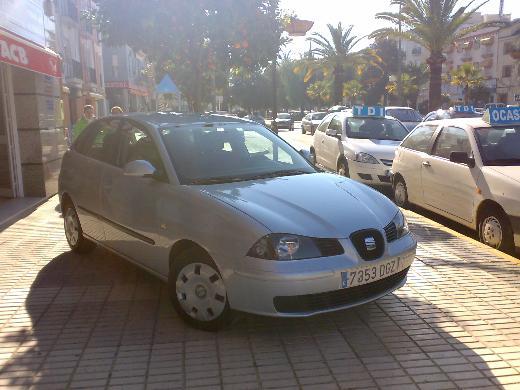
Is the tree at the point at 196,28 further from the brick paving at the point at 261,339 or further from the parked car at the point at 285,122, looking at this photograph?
the parked car at the point at 285,122

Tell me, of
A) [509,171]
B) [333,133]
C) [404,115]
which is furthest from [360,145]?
[404,115]

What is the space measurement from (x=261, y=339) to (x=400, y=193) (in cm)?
565

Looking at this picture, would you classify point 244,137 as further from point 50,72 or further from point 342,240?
point 50,72

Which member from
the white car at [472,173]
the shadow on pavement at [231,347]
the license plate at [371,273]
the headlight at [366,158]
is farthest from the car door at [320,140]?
the license plate at [371,273]

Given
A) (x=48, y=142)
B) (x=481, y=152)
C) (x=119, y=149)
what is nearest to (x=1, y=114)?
(x=48, y=142)

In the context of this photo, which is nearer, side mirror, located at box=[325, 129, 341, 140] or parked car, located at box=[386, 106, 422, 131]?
side mirror, located at box=[325, 129, 341, 140]

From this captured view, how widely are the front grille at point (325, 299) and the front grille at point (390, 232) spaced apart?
0.31 metres

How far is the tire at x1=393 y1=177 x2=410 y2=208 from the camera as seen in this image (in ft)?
28.9

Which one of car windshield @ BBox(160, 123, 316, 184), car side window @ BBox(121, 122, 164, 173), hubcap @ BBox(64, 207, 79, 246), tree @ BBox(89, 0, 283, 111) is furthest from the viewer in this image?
tree @ BBox(89, 0, 283, 111)

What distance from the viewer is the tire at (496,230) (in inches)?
233

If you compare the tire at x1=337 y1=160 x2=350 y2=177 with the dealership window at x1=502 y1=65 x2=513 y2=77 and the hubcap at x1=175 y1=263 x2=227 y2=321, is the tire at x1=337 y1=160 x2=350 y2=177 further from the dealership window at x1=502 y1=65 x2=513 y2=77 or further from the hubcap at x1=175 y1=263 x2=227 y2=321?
the dealership window at x1=502 y1=65 x2=513 y2=77

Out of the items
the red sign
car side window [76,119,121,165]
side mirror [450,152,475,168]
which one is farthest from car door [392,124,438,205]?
the red sign

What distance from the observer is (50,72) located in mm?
10352

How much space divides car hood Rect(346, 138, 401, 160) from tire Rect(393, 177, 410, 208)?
4.74 feet
